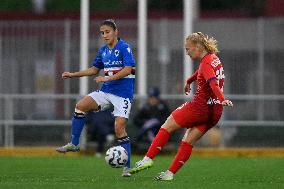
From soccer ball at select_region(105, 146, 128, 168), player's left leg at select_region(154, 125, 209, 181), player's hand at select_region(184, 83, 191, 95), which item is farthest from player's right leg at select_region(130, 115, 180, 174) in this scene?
player's hand at select_region(184, 83, 191, 95)

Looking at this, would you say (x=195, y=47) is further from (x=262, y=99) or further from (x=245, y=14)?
(x=245, y=14)

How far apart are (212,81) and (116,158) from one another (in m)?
1.98

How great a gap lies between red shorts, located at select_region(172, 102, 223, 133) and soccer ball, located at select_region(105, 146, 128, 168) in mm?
1143

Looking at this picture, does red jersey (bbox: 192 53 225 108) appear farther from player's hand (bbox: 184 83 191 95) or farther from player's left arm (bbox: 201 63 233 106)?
player's hand (bbox: 184 83 191 95)

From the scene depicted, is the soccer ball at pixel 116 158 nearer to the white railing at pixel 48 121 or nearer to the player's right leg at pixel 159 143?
the player's right leg at pixel 159 143

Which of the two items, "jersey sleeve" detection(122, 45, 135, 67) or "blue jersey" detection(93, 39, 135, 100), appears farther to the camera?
"blue jersey" detection(93, 39, 135, 100)

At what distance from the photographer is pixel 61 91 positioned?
87.3ft

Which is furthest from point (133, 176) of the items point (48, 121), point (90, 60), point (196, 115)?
point (90, 60)

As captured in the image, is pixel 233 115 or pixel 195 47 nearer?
pixel 195 47

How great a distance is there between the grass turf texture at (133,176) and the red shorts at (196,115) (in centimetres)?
80

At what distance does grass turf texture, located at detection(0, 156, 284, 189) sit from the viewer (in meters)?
13.6

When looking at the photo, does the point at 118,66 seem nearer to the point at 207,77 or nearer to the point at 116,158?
the point at 116,158

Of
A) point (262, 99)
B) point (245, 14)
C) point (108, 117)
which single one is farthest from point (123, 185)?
point (245, 14)

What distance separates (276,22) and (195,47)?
13.3 meters
